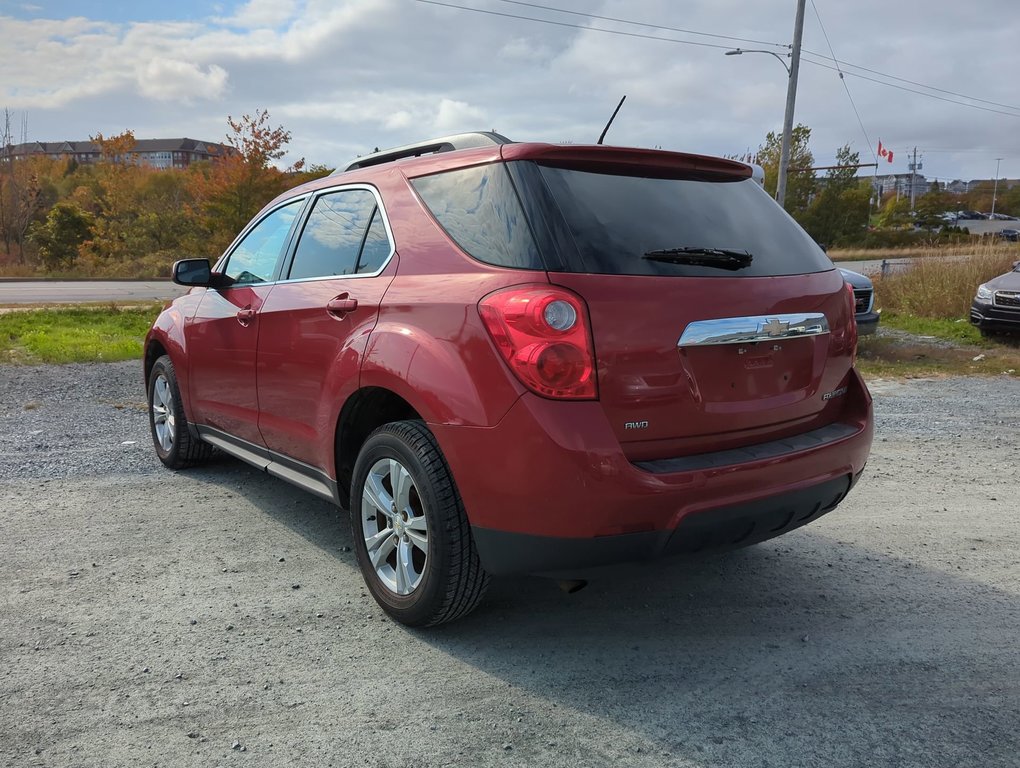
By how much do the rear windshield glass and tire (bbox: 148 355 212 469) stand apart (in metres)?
3.35

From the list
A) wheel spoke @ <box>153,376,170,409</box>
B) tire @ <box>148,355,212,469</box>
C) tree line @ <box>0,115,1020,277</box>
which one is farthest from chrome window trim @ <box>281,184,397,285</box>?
tree line @ <box>0,115,1020,277</box>

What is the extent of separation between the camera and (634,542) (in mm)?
2605

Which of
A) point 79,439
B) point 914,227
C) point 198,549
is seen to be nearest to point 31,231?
point 79,439

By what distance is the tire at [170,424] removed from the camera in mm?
5223

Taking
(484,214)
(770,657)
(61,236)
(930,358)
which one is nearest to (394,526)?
(484,214)

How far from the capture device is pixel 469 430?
271 centimetres

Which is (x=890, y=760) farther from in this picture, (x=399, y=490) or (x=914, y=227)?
(x=914, y=227)

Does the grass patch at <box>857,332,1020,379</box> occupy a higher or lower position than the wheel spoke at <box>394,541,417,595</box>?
lower

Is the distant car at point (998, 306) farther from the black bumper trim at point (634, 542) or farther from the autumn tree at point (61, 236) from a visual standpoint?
the autumn tree at point (61, 236)

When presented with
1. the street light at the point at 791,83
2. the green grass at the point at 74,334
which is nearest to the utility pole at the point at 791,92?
the street light at the point at 791,83

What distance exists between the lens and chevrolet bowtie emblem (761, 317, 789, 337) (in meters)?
2.90

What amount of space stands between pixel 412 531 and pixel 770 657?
139 cm

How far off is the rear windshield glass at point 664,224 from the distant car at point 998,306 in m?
10.9

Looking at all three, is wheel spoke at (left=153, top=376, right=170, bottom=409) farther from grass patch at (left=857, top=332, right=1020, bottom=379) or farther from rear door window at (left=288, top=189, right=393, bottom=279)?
grass patch at (left=857, top=332, right=1020, bottom=379)
